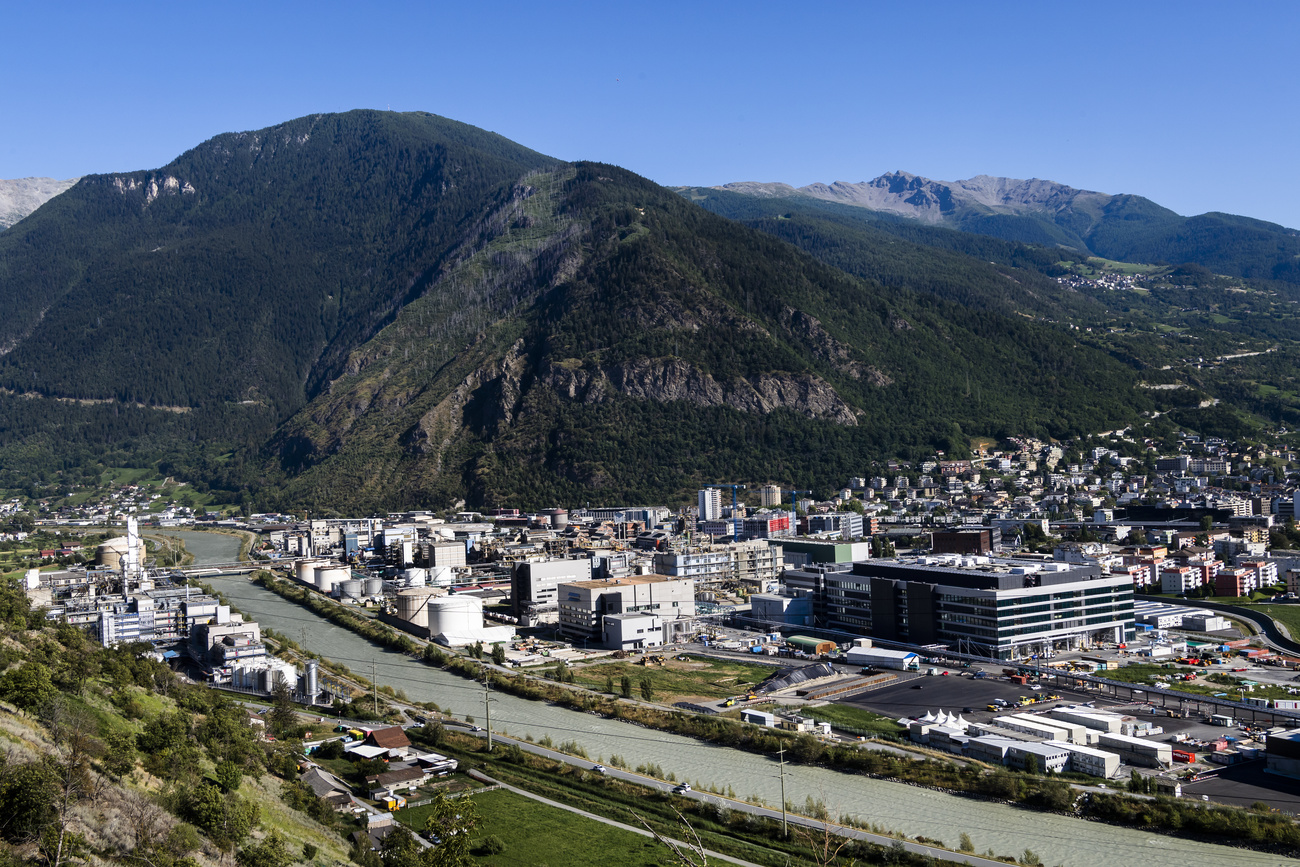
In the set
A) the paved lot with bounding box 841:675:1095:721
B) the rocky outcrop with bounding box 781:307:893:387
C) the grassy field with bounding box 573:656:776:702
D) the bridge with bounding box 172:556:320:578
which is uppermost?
the rocky outcrop with bounding box 781:307:893:387

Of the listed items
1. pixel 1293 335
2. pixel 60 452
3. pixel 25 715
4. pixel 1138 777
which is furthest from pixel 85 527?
pixel 1293 335

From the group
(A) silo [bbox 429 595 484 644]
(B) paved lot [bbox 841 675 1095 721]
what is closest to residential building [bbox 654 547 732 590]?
(A) silo [bbox 429 595 484 644]

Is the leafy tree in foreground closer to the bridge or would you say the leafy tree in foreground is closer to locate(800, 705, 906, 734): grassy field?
locate(800, 705, 906, 734): grassy field

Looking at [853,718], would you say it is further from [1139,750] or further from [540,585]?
[540,585]

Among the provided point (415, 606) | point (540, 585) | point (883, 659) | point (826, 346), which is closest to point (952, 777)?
point (883, 659)

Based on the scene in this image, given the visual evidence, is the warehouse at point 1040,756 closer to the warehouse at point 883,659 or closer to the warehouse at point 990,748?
the warehouse at point 990,748

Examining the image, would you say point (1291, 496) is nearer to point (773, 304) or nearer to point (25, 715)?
point (773, 304)
